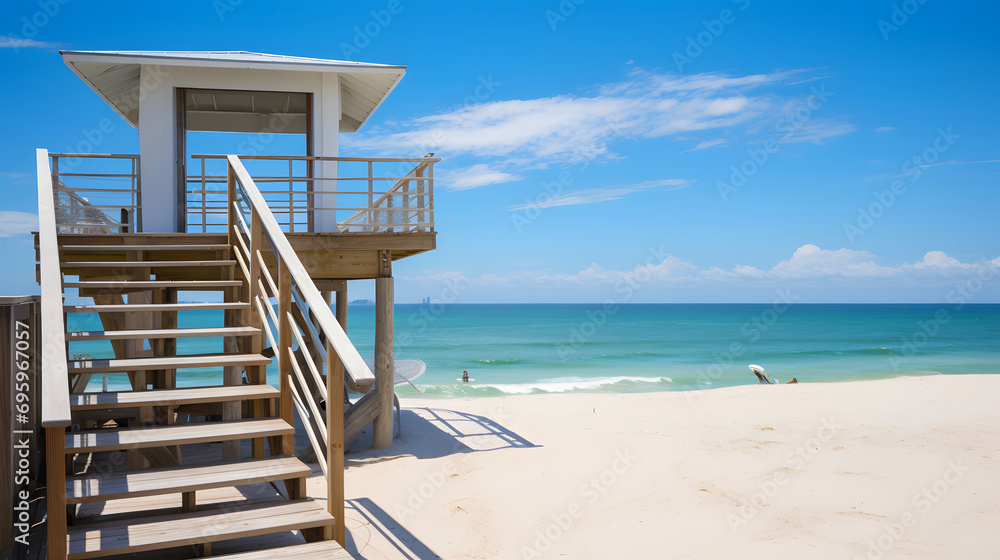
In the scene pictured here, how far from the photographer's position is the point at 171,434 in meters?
3.52

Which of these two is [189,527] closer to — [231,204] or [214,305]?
[214,305]

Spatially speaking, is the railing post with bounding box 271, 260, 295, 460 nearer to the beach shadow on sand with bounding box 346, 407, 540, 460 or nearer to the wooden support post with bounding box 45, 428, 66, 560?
the wooden support post with bounding box 45, 428, 66, 560

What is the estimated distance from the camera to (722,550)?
4.74 metres

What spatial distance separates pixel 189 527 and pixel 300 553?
0.59 m

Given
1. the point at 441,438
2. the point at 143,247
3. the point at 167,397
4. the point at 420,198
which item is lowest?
the point at 441,438

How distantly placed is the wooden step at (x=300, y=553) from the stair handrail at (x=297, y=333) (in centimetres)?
14

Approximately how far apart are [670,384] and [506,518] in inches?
807

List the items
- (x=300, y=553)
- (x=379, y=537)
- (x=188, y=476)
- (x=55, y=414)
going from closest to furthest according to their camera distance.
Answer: (x=55, y=414), (x=300, y=553), (x=188, y=476), (x=379, y=537)

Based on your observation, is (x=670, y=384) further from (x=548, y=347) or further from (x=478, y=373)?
(x=548, y=347)

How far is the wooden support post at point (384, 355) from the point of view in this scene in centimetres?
850

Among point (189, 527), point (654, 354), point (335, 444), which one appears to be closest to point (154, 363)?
point (189, 527)

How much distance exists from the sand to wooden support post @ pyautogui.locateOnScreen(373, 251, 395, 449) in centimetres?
30

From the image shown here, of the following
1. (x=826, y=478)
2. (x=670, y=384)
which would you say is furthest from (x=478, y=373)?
(x=826, y=478)

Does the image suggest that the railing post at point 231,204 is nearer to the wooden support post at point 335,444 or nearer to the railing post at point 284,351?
the railing post at point 284,351
